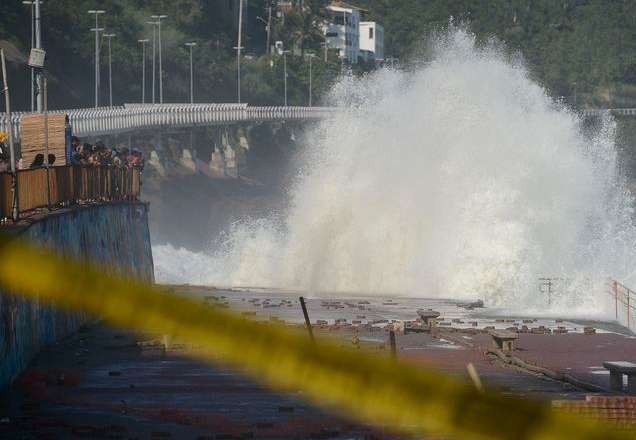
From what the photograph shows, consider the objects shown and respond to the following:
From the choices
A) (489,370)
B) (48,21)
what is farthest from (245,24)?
(489,370)

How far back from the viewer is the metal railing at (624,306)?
3156cm

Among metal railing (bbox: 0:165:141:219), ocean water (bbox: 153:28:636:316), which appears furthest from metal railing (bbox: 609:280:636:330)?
metal railing (bbox: 0:165:141:219)

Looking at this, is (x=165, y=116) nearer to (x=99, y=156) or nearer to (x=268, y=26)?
(x=99, y=156)

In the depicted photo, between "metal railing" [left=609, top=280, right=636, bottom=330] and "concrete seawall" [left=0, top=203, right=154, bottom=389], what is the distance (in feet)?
31.9

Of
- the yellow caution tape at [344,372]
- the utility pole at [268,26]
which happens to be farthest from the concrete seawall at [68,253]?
the utility pole at [268,26]

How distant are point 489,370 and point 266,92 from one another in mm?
130118

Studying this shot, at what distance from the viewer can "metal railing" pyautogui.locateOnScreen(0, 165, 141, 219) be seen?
1892cm

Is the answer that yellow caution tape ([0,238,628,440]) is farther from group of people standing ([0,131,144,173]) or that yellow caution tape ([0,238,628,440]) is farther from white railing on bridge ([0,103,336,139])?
white railing on bridge ([0,103,336,139])

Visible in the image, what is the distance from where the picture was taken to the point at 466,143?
54094 mm

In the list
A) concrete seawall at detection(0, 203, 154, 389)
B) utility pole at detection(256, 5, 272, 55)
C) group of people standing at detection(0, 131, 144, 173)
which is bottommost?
concrete seawall at detection(0, 203, 154, 389)

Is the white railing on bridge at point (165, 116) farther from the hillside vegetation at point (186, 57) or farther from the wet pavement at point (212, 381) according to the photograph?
the wet pavement at point (212, 381)

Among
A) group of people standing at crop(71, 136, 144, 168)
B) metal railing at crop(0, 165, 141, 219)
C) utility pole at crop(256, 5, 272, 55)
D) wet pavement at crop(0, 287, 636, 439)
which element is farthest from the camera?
utility pole at crop(256, 5, 272, 55)

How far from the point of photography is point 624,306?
34.5m

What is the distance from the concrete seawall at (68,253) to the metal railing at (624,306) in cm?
973
